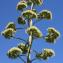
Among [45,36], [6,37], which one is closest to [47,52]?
[45,36]

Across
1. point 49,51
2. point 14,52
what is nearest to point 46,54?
point 49,51

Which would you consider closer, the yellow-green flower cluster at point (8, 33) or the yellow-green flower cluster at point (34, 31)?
the yellow-green flower cluster at point (34, 31)

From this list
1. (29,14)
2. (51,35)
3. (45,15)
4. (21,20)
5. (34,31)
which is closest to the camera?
(34,31)

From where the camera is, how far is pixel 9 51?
19.5 meters

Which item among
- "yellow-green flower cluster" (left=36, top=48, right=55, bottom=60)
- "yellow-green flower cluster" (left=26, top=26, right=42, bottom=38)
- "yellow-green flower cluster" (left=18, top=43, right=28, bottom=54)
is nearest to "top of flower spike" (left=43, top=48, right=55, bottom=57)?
"yellow-green flower cluster" (left=36, top=48, right=55, bottom=60)

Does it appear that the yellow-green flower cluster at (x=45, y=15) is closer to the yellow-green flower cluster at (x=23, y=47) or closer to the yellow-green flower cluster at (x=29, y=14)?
the yellow-green flower cluster at (x=29, y=14)

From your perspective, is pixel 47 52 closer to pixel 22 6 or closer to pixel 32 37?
pixel 32 37

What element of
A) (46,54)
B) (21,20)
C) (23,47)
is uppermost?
Result: (21,20)

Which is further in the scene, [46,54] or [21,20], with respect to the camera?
[21,20]

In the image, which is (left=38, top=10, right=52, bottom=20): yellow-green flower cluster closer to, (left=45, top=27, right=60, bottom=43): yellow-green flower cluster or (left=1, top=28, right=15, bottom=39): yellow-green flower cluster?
(left=45, top=27, right=60, bottom=43): yellow-green flower cluster

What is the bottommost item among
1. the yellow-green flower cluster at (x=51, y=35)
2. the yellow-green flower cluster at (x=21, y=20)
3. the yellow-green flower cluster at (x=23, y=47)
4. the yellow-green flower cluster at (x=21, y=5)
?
the yellow-green flower cluster at (x=23, y=47)

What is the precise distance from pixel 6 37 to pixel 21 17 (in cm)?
185

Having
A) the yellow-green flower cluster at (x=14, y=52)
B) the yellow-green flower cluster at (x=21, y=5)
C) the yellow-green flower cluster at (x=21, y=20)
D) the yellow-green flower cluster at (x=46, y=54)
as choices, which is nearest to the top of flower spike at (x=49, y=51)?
the yellow-green flower cluster at (x=46, y=54)

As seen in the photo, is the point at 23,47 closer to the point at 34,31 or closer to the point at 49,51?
the point at 34,31
